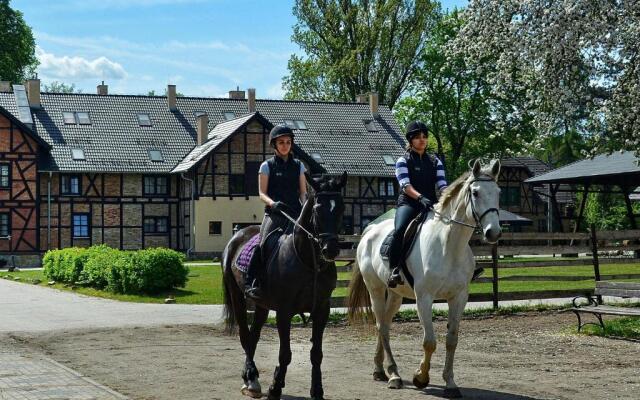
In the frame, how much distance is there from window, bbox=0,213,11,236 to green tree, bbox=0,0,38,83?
1747cm

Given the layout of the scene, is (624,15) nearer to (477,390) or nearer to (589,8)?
(589,8)

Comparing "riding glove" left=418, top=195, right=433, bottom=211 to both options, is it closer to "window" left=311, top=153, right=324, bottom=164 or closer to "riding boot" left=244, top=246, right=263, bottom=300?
"riding boot" left=244, top=246, right=263, bottom=300

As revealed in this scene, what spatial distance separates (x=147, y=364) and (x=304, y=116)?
162ft

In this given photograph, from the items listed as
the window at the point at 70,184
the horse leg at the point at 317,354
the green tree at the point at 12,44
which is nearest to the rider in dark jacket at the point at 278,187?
the horse leg at the point at 317,354

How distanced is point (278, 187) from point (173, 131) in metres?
49.0

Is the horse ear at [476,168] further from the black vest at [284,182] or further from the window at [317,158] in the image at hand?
the window at [317,158]

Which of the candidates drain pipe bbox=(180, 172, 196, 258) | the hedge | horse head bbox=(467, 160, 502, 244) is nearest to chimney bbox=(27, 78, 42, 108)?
drain pipe bbox=(180, 172, 196, 258)

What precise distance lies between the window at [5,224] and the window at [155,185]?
7478 mm

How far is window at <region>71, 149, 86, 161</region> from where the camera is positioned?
54.1 m

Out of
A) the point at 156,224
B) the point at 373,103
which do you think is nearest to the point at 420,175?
the point at 156,224

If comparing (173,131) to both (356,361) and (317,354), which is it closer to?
(356,361)

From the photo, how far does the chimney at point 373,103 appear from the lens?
197 ft

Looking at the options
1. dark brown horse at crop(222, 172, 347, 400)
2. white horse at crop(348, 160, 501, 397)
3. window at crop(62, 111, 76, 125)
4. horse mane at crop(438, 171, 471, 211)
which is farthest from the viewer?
window at crop(62, 111, 76, 125)

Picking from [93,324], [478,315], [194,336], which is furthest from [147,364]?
[478,315]
